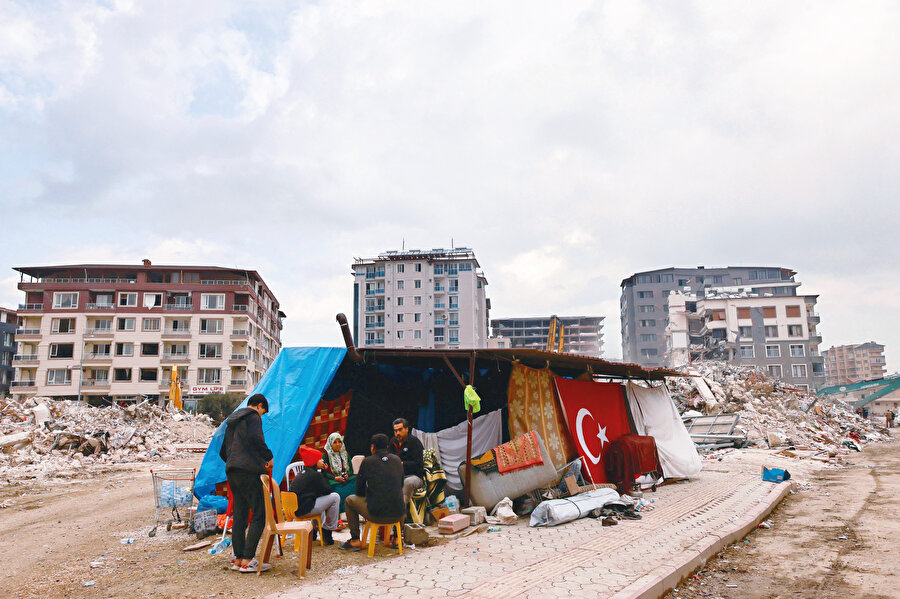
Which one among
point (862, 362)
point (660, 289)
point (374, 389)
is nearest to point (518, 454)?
point (374, 389)

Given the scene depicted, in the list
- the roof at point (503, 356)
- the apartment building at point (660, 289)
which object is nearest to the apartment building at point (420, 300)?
the apartment building at point (660, 289)

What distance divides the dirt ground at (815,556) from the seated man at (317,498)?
4.37 m

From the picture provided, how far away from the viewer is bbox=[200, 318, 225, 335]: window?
195 ft

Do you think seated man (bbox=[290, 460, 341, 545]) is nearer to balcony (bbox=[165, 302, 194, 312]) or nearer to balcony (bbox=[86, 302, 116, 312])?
balcony (bbox=[165, 302, 194, 312])

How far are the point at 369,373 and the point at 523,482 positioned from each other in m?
3.81

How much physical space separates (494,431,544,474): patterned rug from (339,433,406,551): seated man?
9.92 ft

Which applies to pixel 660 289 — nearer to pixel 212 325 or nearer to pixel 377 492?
pixel 212 325

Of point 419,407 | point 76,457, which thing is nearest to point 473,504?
point 419,407

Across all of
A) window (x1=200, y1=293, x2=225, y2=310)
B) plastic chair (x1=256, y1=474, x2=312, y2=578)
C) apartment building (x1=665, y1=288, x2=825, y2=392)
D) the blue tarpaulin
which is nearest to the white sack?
the blue tarpaulin

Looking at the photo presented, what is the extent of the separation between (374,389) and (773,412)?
27.8 meters

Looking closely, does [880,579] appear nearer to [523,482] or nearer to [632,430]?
[523,482]

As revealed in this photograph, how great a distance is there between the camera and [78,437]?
2388 centimetres

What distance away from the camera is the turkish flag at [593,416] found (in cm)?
1234

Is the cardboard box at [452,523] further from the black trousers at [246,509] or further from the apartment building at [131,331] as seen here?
the apartment building at [131,331]
